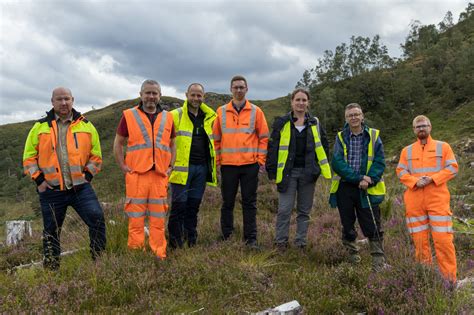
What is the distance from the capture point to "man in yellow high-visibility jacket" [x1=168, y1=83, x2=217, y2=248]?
5305 mm

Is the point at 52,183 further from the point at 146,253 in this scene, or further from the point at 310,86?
the point at 310,86

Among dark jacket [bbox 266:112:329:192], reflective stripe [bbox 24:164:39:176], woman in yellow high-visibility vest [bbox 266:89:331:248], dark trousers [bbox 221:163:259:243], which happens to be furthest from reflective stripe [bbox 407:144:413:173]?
reflective stripe [bbox 24:164:39:176]

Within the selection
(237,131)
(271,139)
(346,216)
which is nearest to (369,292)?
(346,216)

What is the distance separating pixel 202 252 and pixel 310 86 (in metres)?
44.6

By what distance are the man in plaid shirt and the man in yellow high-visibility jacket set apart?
196 centimetres

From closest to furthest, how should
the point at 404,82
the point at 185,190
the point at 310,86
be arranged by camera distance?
the point at 185,190 < the point at 404,82 < the point at 310,86

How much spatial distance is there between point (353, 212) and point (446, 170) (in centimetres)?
136

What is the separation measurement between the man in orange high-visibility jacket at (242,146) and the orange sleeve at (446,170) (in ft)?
7.97

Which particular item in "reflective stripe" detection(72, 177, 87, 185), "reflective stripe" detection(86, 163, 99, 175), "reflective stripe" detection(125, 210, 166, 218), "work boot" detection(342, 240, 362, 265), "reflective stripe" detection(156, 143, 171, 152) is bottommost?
"work boot" detection(342, 240, 362, 265)

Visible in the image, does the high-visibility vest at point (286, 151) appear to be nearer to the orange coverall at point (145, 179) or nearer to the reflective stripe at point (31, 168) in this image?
the orange coverall at point (145, 179)

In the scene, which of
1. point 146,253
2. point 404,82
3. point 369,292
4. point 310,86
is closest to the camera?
point 369,292

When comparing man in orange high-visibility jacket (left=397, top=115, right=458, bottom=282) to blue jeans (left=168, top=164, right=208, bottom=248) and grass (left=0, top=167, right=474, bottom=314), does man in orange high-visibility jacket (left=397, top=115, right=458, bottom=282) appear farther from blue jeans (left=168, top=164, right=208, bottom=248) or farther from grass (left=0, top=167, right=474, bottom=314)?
blue jeans (left=168, top=164, right=208, bottom=248)

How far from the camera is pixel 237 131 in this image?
5.46m

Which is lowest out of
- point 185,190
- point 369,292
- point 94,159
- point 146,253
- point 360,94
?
point 369,292
